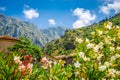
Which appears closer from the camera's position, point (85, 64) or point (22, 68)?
point (22, 68)

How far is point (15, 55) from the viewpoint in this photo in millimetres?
8805

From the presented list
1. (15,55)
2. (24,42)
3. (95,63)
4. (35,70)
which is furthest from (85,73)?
(24,42)

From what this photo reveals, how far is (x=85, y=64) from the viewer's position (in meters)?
8.92

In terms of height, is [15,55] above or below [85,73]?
above

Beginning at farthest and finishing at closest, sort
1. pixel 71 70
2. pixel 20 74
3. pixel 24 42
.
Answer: pixel 24 42, pixel 71 70, pixel 20 74

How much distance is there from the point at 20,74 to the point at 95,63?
2211mm

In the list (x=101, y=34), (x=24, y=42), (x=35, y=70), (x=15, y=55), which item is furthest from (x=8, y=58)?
(x=24, y=42)

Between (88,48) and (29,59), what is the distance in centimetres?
187

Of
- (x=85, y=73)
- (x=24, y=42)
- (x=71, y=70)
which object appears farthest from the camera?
(x=24, y=42)

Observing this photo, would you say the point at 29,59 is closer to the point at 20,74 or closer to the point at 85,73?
the point at 20,74

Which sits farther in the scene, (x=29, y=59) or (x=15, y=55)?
(x=29, y=59)

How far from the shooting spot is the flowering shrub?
27.8 ft

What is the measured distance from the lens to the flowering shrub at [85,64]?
8.49 metres

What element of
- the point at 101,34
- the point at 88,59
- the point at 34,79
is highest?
the point at 101,34
